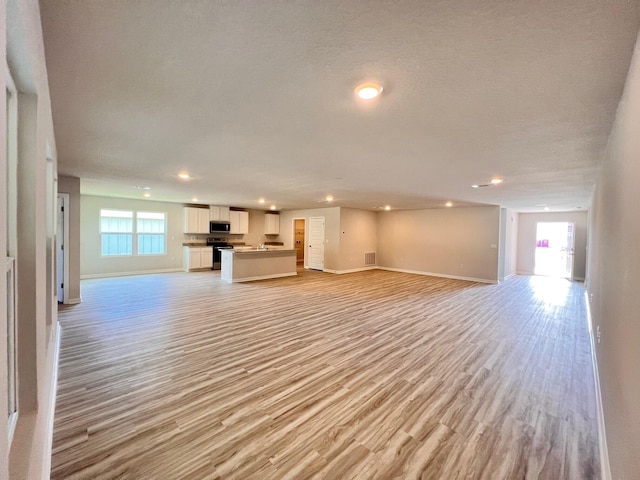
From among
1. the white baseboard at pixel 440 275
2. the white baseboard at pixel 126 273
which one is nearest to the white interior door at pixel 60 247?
the white baseboard at pixel 126 273

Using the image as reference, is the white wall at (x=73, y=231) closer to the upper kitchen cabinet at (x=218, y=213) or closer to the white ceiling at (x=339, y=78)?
the white ceiling at (x=339, y=78)

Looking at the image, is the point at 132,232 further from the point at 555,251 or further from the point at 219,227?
the point at 555,251

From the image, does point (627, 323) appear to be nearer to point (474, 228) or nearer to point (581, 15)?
point (581, 15)

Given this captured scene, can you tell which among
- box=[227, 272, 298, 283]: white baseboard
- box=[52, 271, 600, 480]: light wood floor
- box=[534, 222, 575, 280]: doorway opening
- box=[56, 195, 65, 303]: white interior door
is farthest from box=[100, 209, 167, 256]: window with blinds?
box=[534, 222, 575, 280]: doorway opening

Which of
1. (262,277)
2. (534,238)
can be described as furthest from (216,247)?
(534,238)

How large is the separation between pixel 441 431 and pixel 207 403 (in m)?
1.86

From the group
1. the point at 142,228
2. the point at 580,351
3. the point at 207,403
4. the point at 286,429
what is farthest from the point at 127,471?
the point at 142,228

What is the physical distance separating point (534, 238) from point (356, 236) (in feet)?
21.2

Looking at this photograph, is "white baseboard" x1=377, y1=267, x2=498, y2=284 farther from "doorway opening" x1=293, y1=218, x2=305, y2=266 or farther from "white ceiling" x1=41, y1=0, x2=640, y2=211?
"white ceiling" x1=41, y1=0, x2=640, y2=211

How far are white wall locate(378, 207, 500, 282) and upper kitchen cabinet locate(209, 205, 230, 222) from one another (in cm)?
588

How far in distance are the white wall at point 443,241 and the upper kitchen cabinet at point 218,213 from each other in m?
5.88

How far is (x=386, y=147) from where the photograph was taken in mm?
3148

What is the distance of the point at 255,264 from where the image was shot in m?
8.25

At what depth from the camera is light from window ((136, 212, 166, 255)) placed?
9086mm
